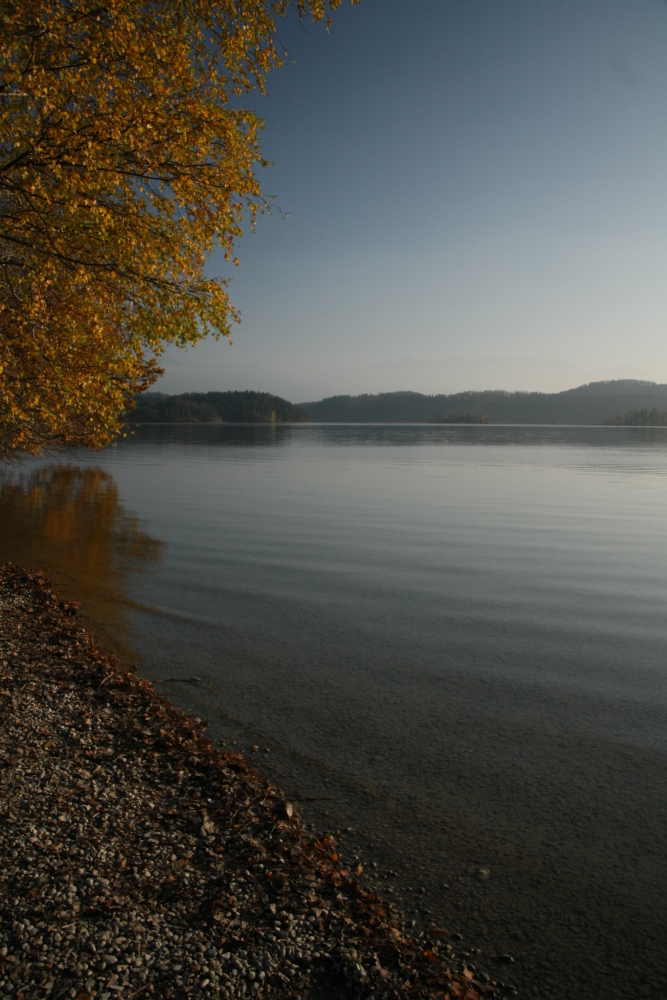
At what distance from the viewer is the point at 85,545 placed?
1738 centimetres

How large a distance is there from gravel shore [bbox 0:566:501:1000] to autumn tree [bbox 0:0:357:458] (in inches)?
304

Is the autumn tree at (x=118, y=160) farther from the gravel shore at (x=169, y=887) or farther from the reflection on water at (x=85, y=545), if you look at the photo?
the gravel shore at (x=169, y=887)

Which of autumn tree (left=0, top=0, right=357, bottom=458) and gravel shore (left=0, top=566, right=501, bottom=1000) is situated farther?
autumn tree (left=0, top=0, right=357, bottom=458)

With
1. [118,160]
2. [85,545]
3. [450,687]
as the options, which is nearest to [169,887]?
[450,687]

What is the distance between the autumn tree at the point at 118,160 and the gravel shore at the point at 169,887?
25.4ft

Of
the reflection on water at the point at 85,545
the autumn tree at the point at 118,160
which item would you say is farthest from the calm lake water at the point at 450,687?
the autumn tree at the point at 118,160

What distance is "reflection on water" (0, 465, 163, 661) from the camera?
1183 centimetres

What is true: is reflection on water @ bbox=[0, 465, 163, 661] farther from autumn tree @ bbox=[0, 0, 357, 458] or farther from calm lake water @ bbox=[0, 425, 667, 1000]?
autumn tree @ bbox=[0, 0, 357, 458]

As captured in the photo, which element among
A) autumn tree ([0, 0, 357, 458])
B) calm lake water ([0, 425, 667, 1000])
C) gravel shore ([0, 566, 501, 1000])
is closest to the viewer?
gravel shore ([0, 566, 501, 1000])

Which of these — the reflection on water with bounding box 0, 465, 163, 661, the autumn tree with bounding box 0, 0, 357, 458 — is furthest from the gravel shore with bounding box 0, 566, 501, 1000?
the autumn tree with bounding box 0, 0, 357, 458

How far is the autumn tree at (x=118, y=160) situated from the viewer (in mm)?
9336

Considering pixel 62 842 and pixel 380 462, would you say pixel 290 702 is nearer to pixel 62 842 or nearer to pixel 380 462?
pixel 62 842

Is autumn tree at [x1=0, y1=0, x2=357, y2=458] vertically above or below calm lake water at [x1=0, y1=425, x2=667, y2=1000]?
above

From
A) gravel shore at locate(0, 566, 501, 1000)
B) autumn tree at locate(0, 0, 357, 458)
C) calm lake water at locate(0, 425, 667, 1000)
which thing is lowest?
calm lake water at locate(0, 425, 667, 1000)
